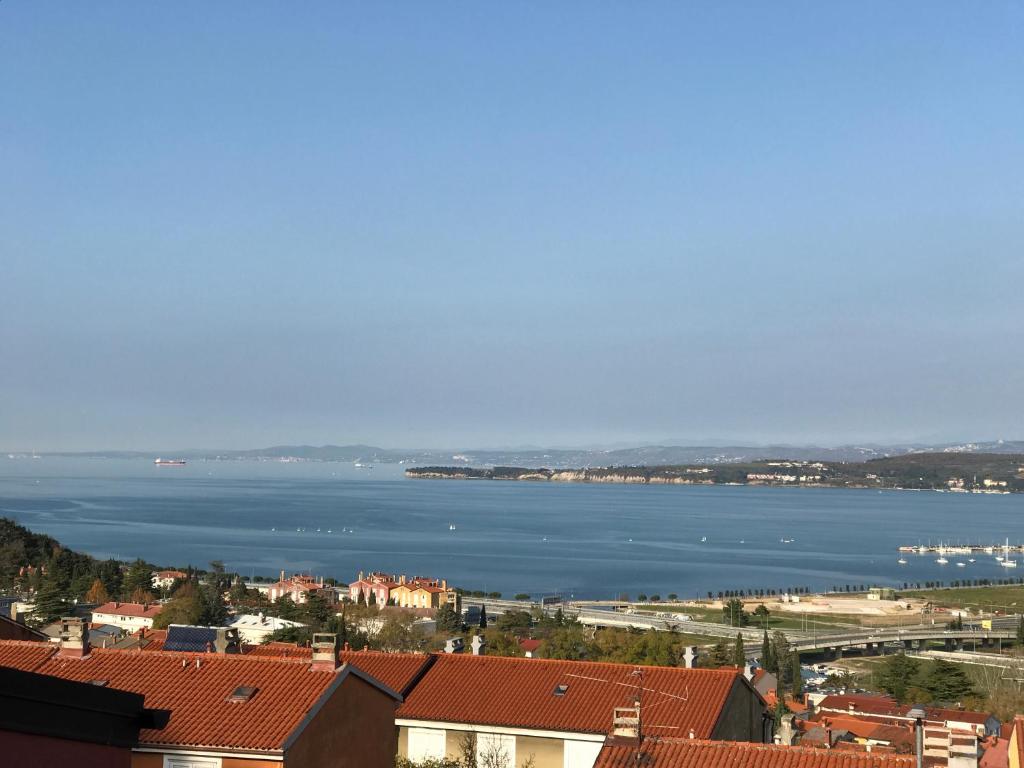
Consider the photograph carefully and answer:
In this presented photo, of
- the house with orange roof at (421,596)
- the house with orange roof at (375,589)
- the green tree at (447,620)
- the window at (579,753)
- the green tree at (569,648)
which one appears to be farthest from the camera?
the house with orange roof at (375,589)

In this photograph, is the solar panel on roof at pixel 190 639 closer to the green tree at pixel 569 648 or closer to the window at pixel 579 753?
the window at pixel 579 753

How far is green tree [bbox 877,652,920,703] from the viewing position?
24984mm

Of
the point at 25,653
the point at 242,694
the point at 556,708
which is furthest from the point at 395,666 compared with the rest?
the point at 242,694

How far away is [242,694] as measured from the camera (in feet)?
20.6

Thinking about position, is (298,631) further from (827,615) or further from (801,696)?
(827,615)

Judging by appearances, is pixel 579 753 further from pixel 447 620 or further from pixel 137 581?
pixel 137 581

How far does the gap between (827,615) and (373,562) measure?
25967 mm

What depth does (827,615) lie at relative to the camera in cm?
4853

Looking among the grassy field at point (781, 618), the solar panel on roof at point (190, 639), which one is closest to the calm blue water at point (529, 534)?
the grassy field at point (781, 618)

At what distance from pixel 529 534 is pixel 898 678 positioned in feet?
212

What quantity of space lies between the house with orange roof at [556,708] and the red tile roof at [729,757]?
5.31ft

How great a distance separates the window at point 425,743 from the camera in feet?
28.7

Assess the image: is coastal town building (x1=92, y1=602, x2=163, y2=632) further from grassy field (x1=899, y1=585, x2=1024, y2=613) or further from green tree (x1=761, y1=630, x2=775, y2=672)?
grassy field (x1=899, y1=585, x2=1024, y2=613)

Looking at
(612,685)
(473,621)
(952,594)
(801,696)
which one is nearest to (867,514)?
(952,594)
